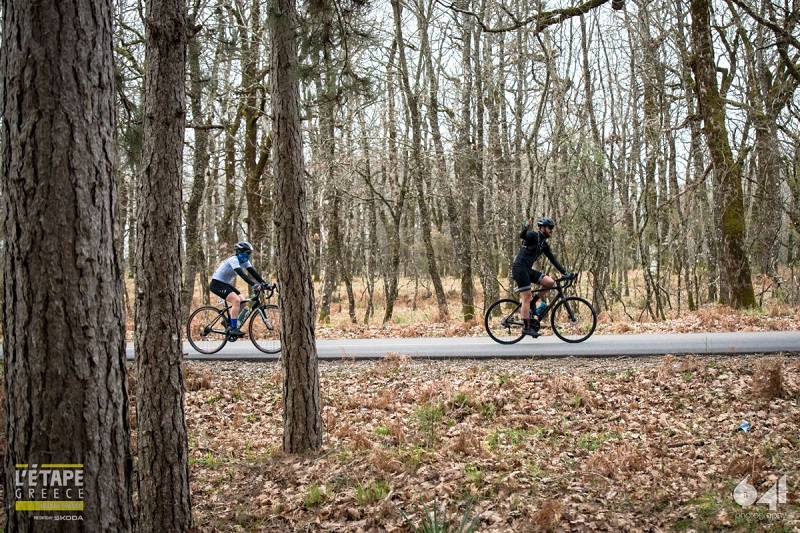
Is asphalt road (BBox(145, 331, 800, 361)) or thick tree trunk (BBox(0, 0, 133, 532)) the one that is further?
asphalt road (BBox(145, 331, 800, 361))

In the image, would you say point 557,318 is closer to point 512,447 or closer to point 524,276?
point 524,276

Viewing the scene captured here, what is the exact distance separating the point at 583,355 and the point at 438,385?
298 cm

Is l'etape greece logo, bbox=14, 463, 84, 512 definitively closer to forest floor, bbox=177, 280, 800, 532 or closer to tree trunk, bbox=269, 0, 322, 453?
forest floor, bbox=177, 280, 800, 532

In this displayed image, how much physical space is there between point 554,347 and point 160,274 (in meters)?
7.84

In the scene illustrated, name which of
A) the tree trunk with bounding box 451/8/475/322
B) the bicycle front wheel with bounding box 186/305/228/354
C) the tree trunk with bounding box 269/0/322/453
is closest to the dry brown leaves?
the tree trunk with bounding box 269/0/322/453

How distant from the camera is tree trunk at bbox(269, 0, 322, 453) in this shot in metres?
6.71

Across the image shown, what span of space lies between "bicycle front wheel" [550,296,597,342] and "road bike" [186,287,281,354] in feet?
18.9

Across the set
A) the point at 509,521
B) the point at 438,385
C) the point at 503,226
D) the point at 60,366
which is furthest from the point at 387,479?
the point at 503,226

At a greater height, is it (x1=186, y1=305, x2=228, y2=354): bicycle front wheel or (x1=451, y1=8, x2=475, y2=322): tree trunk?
(x1=451, y1=8, x2=475, y2=322): tree trunk

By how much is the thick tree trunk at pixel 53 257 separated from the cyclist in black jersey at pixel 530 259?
8.69m

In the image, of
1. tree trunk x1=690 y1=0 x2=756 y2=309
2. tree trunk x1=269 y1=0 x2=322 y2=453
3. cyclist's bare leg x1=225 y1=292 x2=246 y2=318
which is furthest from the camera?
tree trunk x1=690 y1=0 x2=756 y2=309

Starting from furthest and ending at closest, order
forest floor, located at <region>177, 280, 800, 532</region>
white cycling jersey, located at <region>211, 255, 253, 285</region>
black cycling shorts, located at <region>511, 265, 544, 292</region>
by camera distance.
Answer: white cycling jersey, located at <region>211, 255, 253, 285</region>
black cycling shorts, located at <region>511, 265, 544, 292</region>
forest floor, located at <region>177, 280, 800, 532</region>

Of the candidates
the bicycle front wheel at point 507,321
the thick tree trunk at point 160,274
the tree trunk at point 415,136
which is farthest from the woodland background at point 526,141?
the thick tree trunk at point 160,274

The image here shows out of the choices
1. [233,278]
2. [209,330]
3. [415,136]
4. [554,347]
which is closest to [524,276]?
[554,347]
